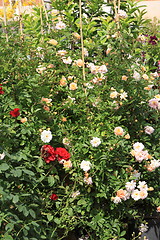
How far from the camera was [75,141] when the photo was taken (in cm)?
257

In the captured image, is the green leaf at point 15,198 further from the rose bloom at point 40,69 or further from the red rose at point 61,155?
the rose bloom at point 40,69

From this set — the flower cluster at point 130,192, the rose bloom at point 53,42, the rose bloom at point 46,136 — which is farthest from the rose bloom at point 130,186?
the rose bloom at point 53,42

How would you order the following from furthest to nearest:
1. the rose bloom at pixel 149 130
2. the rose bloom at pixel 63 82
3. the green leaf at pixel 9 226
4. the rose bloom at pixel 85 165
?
the rose bloom at pixel 63 82 < the rose bloom at pixel 149 130 < the rose bloom at pixel 85 165 < the green leaf at pixel 9 226

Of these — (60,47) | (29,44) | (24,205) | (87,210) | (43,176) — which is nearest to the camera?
(24,205)

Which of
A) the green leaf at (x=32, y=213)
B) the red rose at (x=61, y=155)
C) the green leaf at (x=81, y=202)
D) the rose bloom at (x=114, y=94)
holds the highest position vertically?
the rose bloom at (x=114, y=94)

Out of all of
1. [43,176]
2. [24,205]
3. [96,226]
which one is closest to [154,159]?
[96,226]

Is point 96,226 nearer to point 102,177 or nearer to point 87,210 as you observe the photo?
point 87,210

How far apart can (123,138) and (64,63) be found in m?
0.77

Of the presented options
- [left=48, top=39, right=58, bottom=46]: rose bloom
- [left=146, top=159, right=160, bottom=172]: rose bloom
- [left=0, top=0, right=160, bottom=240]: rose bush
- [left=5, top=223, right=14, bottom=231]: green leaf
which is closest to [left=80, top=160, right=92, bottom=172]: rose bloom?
[left=0, top=0, right=160, bottom=240]: rose bush

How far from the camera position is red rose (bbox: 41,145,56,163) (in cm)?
231

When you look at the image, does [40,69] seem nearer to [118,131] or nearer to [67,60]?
[67,60]

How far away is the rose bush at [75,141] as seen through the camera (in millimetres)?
2248

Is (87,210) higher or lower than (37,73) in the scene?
lower

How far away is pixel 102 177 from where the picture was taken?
2.43 m
